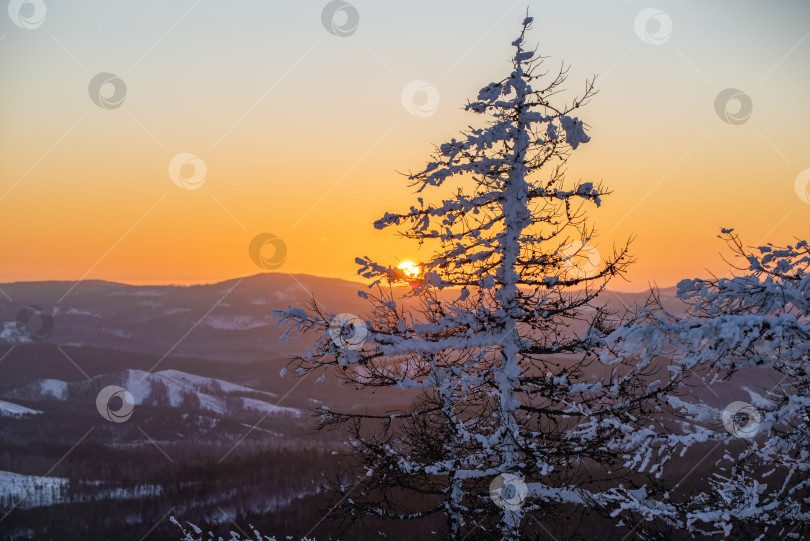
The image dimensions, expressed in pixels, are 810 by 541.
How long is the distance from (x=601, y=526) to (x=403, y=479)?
8681 cm

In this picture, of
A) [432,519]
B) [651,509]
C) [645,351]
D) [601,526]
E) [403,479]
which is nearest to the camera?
[645,351]

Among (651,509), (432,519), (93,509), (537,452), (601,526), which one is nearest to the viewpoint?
(651,509)

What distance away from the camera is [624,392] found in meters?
9.53

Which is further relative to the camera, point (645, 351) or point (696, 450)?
point (696, 450)

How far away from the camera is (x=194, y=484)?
148125mm

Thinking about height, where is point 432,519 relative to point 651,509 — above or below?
→ above

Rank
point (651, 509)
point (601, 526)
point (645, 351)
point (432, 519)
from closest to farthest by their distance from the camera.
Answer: point (645, 351), point (651, 509), point (601, 526), point (432, 519)

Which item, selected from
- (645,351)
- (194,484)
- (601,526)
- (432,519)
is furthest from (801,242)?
(194,484)

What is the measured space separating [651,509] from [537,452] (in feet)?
8.09

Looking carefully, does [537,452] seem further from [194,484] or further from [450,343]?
[194,484]

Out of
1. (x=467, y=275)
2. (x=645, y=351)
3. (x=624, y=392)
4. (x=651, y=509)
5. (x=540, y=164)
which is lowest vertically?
(x=651, y=509)

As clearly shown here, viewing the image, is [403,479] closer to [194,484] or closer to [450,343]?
[450,343]

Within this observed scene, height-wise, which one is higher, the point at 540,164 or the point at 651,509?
the point at 540,164

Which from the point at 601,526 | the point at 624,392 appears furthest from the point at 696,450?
A: the point at 624,392
